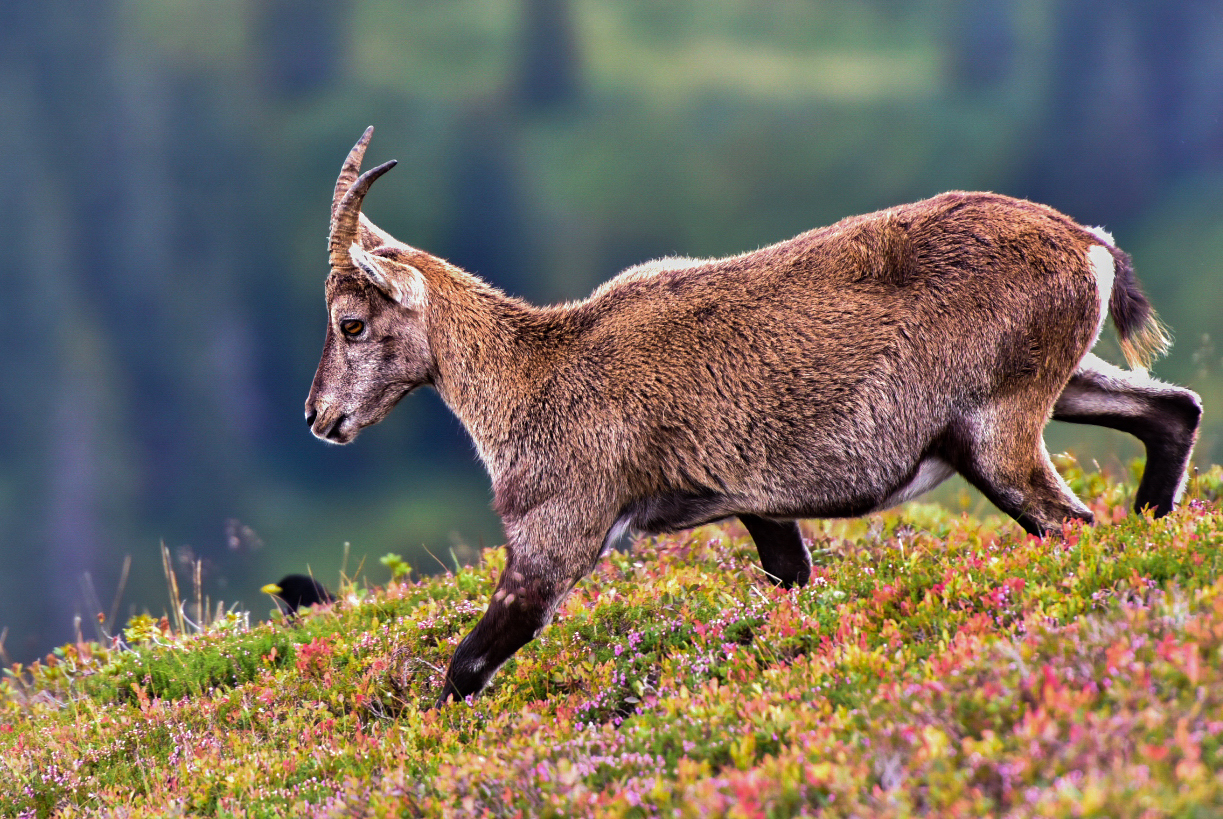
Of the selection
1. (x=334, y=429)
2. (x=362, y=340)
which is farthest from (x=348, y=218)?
(x=334, y=429)

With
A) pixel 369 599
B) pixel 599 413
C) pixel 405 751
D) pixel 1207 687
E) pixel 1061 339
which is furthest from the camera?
pixel 369 599

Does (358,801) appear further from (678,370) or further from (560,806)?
(678,370)

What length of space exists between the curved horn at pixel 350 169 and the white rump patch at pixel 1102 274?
4656 millimetres

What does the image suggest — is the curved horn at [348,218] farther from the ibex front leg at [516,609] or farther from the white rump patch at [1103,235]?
the white rump patch at [1103,235]

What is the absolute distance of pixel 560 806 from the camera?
372 centimetres

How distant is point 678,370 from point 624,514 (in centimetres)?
94

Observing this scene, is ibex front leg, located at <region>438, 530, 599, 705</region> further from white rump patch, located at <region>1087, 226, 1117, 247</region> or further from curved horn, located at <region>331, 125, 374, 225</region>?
white rump patch, located at <region>1087, 226, 1117, 247</region>

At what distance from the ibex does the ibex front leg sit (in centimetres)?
1

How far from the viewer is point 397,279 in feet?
21.0

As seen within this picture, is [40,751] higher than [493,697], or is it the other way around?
[493,697]

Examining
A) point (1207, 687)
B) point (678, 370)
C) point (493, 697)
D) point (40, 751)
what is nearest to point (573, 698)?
point (493, 697)

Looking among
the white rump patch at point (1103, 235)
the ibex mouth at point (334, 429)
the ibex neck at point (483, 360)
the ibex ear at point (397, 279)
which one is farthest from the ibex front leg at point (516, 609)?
the white rump patch at point (1103, 235)

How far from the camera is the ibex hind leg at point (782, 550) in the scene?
672cm

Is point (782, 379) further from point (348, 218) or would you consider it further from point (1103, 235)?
point (348, 218)
